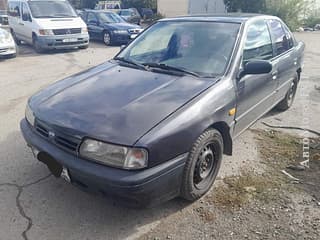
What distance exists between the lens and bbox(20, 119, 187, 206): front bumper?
2246 millimetres

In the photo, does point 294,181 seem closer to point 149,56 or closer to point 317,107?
point 149,56

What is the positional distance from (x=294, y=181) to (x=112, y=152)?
2070mm

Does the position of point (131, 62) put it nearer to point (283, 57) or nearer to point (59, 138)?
point (59, 138)

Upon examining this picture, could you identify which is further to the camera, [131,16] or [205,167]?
[131,16]

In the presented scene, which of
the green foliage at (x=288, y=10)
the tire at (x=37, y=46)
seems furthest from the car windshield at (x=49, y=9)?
the green foliage at (x=288, y=10)

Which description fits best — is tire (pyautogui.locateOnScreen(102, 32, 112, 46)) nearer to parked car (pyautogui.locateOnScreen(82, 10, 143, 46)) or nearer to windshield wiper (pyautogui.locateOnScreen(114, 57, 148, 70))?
parked car (pyautogui.locateOnScreen(82, 10, 143, 46))

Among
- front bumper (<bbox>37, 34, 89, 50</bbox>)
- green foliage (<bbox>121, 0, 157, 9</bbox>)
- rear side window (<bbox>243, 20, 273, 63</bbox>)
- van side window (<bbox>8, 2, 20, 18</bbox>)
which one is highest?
green foliage (<bbox>121, 0, 157, 9</bbox>)

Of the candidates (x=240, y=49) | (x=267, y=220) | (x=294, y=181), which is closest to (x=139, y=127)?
(x=267, y=220)

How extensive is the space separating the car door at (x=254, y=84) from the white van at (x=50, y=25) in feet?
28.0

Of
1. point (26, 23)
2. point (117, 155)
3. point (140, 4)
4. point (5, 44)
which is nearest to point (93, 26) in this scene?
point (26, 23)

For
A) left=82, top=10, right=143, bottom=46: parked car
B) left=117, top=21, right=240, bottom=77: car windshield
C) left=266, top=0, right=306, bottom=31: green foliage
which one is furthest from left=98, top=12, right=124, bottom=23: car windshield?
left=117, top=21, right=240, bottom=77: car windshield

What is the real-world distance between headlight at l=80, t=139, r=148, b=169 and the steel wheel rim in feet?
2.28

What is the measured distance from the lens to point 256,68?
316 cm

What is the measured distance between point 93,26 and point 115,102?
41.3 ft
